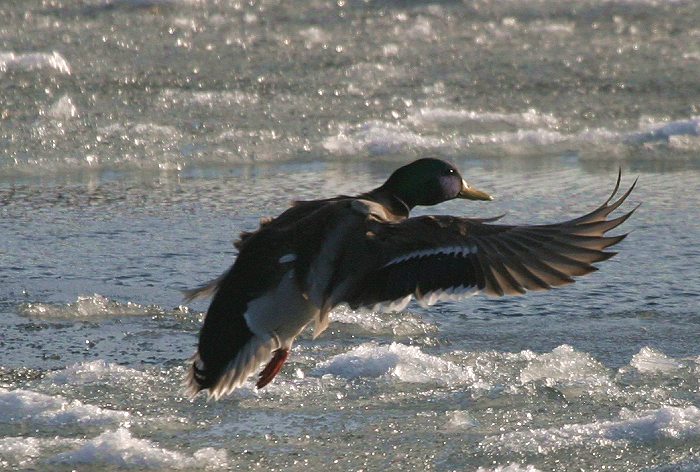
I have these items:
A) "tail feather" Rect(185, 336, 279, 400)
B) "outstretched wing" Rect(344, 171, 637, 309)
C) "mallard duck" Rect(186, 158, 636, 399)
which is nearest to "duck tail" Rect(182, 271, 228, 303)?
"mallard duck" Rect(186, 158, 636, 399)

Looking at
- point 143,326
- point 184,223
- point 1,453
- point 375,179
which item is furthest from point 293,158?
point 1,453

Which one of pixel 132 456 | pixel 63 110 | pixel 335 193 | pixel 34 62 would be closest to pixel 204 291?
pixel 132 456

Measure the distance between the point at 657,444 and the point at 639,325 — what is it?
3.71 feet

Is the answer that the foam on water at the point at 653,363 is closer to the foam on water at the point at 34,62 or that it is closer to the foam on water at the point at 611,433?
the foam on water at the point at 611,433

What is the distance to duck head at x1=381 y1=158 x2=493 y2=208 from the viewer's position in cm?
411

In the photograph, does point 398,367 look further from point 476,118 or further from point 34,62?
point 34,62

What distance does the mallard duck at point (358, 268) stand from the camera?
3533 mm

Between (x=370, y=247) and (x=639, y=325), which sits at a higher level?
(x=370, y=247)

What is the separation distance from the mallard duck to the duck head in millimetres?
355

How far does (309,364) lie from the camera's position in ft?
13.8

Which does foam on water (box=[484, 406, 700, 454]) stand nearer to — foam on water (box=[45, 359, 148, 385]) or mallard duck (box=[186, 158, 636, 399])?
mallard duck (box=[186, 158, 636, 399])

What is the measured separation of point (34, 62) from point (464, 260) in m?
5.98

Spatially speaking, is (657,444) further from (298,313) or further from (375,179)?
Answer: (375,179)

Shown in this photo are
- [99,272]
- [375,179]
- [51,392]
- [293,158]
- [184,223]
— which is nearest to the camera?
[51,392]
